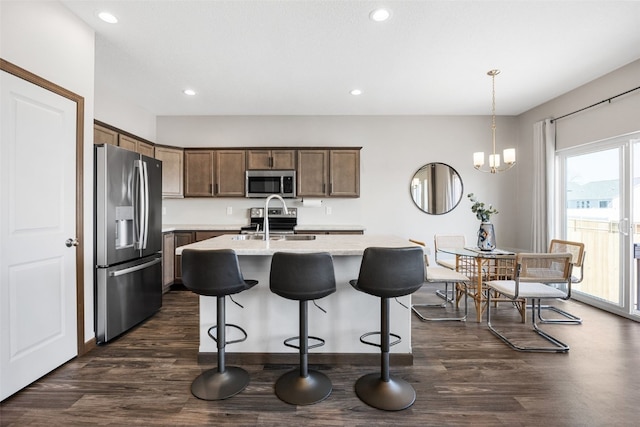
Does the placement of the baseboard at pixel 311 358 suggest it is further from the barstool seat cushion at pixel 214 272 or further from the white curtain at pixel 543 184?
the white curtain at pixel 543 184

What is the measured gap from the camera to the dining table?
9.56 ft

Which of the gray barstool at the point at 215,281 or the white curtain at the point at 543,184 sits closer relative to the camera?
the gray barstool at the point at 215,281

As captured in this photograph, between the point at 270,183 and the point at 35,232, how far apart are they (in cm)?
277

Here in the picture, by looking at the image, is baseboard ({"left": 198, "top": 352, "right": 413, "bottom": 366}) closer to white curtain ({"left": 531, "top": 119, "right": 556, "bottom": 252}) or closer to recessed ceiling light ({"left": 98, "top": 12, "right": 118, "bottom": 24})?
recessed ceiling light ({"left": 98, "top": 12, "right": 118, "bottom": 24})

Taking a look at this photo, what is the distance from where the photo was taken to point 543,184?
3920mm

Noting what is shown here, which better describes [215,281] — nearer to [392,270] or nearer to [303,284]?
[303,284]

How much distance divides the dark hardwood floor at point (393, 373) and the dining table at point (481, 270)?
23.3 inches

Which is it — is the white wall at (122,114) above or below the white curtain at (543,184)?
above

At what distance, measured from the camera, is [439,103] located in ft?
13.4

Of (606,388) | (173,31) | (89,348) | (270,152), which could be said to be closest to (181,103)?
(270,152)

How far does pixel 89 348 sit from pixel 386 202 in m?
4.02

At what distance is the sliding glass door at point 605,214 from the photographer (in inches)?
121

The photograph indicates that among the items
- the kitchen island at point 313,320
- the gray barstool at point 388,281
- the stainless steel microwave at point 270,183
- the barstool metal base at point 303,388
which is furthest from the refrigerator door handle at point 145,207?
the gray barstool at point 388,281

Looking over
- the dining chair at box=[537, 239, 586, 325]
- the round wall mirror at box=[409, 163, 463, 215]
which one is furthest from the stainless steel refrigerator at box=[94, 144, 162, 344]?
the dining chair at box=[537, 239, 586, 325]
